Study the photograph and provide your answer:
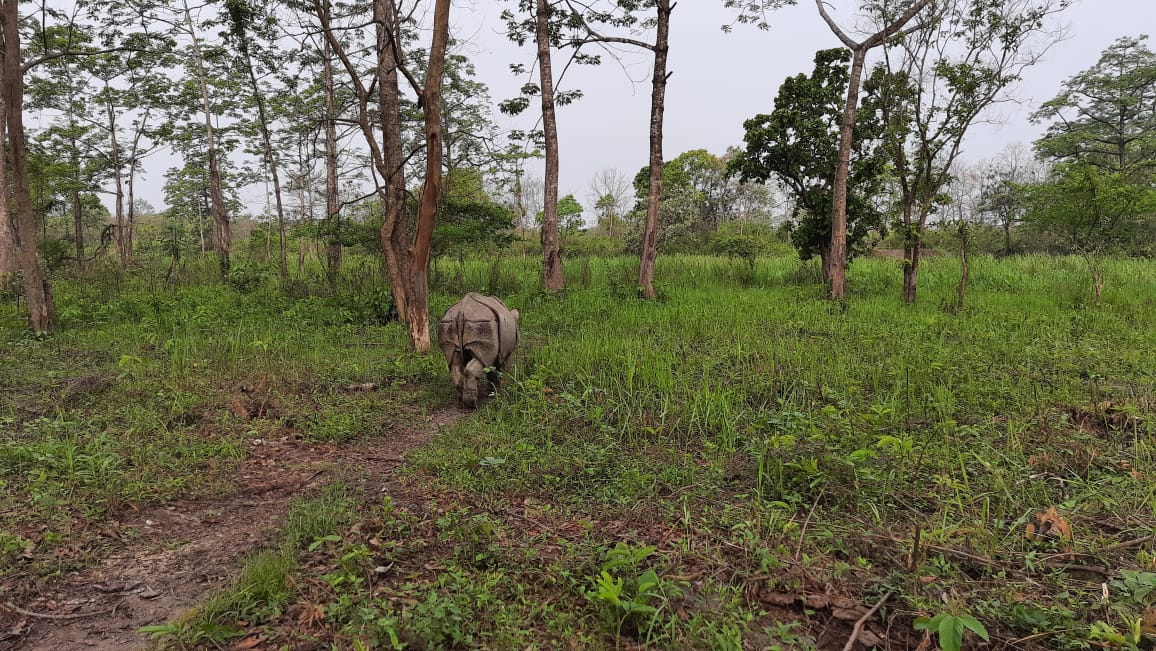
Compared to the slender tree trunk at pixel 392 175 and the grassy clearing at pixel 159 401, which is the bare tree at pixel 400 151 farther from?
the grassy clearing at pixel 159 401

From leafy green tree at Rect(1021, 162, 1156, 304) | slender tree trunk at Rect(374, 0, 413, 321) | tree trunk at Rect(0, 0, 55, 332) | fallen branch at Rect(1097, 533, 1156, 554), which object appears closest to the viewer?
fallen branch at Rect(1097, 533, 1156, 554)

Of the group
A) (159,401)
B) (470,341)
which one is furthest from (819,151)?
(159,401)

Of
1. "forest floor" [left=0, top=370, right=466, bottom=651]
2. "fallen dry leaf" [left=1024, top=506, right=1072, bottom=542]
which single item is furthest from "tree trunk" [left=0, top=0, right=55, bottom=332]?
"fallen dry leaf" [left=1024, top=506, right=1072, bottom=542]

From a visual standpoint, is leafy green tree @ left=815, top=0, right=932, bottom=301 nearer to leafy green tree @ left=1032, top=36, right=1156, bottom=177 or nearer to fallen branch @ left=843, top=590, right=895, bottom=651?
fallen branch @ left=843, top=590, right=895, bottom=651

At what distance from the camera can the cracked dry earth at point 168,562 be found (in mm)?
2236

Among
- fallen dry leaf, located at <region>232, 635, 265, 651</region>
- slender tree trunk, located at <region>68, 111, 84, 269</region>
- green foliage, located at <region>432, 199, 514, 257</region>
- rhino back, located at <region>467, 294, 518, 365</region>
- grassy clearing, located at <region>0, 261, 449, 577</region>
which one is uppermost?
slender tree trunk, located at <region>68, 111, 84, 269</region>

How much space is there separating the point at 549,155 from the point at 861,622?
9991mm

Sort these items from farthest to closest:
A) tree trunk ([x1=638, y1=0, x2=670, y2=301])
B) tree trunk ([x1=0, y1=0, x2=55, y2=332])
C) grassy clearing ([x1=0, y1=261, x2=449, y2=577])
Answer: tree trunk ([x1=638, y1=0, x2=670, y2=301]), tree trunk ([x1=0, y1=0, x2=55, y2=332]), grassy clearing ([x1=0, y1=261, x2=449, y2=577])

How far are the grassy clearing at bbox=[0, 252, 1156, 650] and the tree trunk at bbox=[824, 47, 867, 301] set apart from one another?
2875 mm

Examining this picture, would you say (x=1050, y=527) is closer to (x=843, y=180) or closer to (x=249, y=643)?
(x=249, y=643)

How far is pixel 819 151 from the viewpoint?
37.3ft

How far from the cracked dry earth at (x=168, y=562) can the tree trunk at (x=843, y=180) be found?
29.1ft

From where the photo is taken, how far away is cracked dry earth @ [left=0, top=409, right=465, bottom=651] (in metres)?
2.24

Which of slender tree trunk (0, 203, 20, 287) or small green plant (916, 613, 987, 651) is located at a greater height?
slender tree trunk (0, 203, 20, 287)
